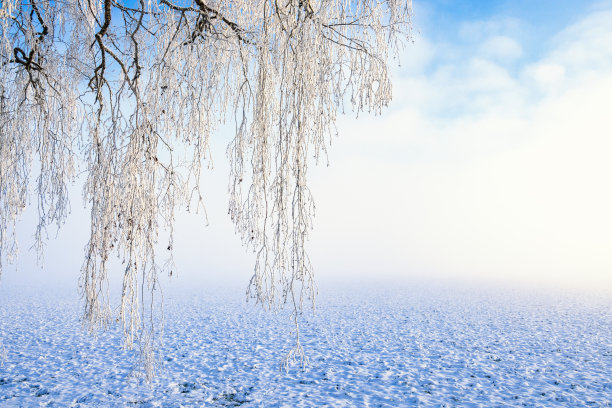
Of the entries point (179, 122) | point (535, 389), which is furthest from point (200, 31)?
point (535, 389)

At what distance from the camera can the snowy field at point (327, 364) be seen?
18.1ft

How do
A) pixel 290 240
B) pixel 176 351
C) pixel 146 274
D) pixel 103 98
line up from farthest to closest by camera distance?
pixel 176 351 → pixel 103 98 → pixel 146 274 → pixel 290 240

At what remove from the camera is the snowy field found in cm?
553

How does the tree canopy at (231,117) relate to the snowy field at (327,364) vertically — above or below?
above

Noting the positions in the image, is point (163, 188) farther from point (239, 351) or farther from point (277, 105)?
point (239, 351)

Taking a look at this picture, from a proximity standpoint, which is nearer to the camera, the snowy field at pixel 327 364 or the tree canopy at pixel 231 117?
the tree canopy at pixel 231 117

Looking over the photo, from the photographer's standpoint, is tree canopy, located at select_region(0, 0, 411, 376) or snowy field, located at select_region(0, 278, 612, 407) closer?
tree canopy, located at select_region(0, 0, 411, 376)

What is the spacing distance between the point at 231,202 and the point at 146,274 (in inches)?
26.3

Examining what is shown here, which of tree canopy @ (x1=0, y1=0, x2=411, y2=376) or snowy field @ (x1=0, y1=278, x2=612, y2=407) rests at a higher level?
tree canopy @ (x1=0, y1=0, x2=411, y2=376)

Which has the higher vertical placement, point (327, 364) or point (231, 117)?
point (231, 117)

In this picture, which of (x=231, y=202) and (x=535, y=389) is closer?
(x=231, y=202)

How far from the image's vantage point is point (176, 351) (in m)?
8.04

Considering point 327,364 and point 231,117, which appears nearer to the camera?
point 231,117

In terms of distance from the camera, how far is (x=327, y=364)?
23.7 ft
